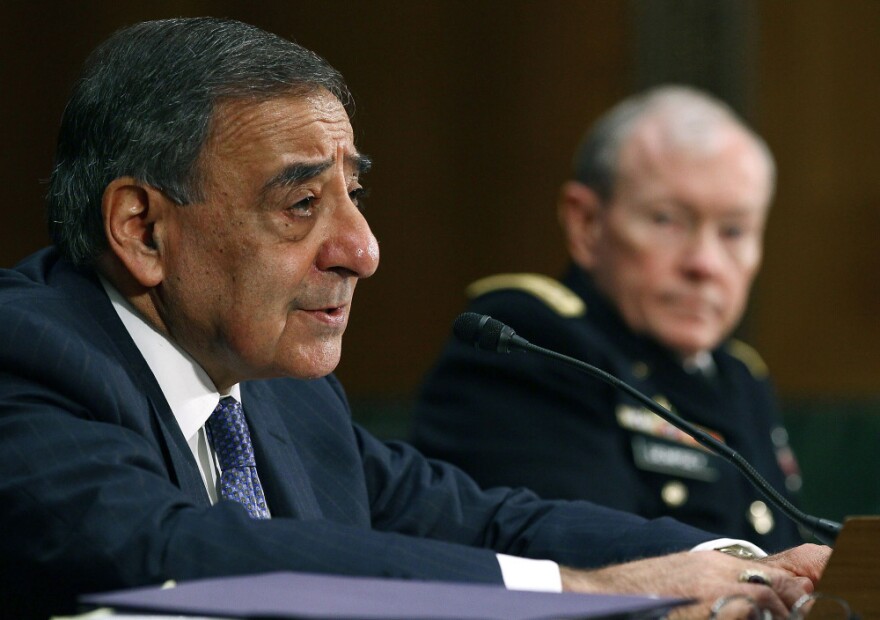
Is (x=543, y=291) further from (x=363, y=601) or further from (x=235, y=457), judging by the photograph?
(x=363, y=601)

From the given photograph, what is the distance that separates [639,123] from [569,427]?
0.90 meters

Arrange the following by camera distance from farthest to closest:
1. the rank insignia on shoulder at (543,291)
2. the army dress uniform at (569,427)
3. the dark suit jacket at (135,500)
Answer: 1. the rank insignia on shoulder at (543,291)
2. the army dress uniform at (569,427)
3. the dark suit jacket at (135,500)

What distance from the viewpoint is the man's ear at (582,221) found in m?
A: 3.25

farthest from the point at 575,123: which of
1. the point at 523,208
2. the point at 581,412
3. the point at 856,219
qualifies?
the point at 581,412

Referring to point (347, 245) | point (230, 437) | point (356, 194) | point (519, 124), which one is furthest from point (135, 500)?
point (519, 124)

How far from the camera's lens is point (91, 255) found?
1712mm

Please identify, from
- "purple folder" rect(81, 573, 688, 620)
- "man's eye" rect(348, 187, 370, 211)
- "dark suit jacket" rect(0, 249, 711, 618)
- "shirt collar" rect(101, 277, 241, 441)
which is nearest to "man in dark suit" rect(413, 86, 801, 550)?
"dark suit jacket" rect(0, 249, 711, 618)

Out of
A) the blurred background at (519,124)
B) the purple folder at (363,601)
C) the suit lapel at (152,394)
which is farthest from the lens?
the blurred background at (519,124)

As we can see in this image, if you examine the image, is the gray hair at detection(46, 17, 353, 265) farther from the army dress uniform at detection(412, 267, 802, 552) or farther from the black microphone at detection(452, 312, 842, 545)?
the army dress uniform at detection(412, 267, 802, 552)

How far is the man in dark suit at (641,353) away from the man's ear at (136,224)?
3.95 feet

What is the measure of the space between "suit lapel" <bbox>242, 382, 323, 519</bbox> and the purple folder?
597 mm

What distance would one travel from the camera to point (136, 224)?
169cm

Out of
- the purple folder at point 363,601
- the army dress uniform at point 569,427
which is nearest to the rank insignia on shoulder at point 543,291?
the army dress uniform at point 569,427

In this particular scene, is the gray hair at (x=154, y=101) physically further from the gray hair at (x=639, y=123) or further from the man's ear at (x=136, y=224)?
the gray hair at (x=639, y=123)
